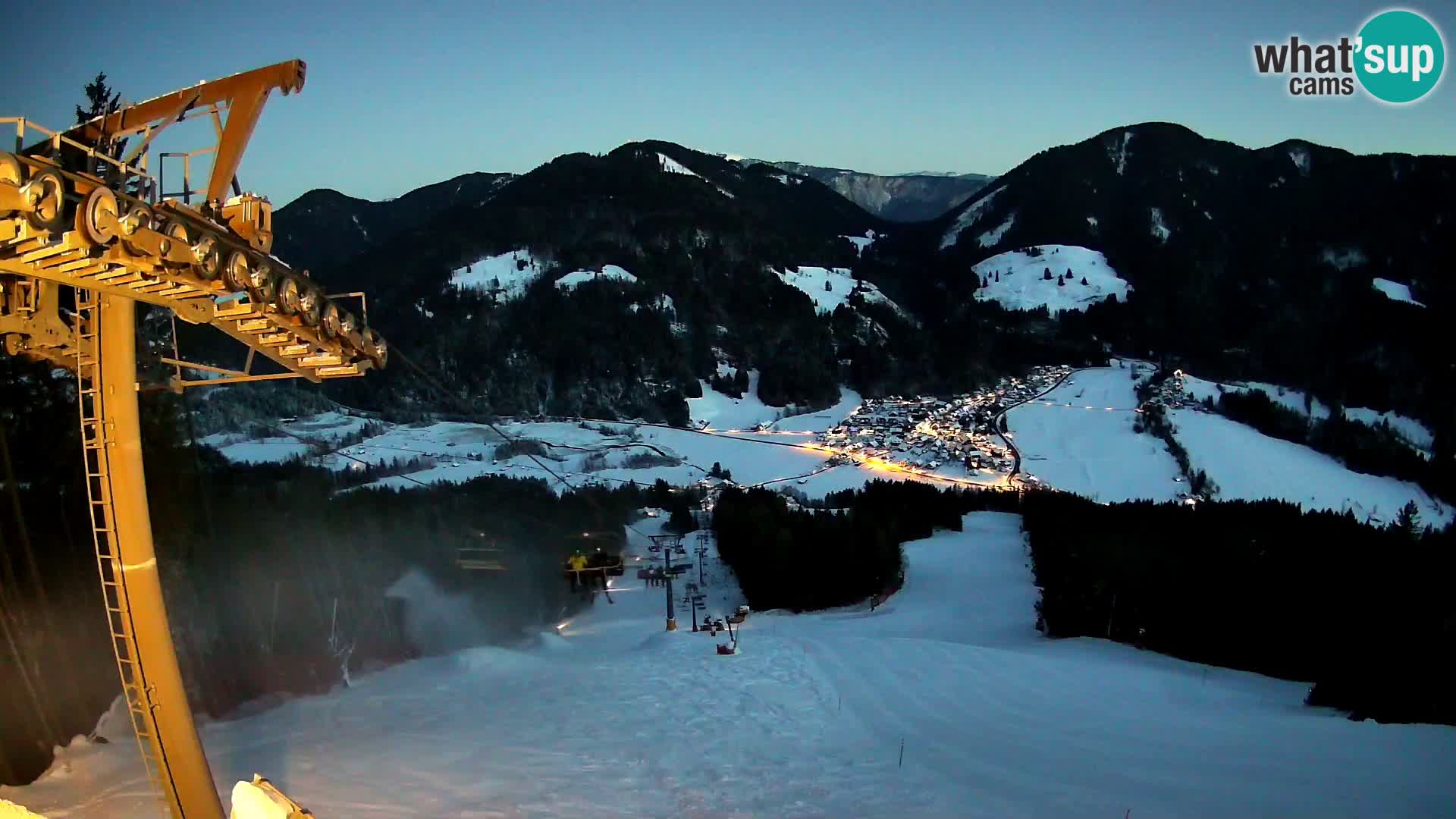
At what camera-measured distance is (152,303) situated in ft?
17.2

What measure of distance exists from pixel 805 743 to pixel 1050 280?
157063 millimetres

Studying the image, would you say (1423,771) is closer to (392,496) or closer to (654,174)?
(392,496)

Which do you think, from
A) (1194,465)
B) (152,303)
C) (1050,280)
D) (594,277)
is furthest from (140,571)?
(1050,280)

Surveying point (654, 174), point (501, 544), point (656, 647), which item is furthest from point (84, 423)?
point (654, 174)

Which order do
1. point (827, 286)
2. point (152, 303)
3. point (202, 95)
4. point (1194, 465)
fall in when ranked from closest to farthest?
point (152, 303) → point (202, 95) → point (1194, 465) → point (827, 286)

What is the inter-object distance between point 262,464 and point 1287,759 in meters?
29.9

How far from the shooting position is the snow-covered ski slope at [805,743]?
9.22m

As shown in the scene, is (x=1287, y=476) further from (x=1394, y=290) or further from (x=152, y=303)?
(x=1394, y=290)

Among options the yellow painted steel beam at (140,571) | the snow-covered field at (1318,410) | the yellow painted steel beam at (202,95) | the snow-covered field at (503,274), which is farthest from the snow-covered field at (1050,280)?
the yellow painted steel beam at (140,571)

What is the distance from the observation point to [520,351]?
102250 millimetres

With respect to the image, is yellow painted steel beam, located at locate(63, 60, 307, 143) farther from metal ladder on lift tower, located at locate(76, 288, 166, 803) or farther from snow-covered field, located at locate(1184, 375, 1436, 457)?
snow-covered field, located at locate(1184, 375, 1436, 457)

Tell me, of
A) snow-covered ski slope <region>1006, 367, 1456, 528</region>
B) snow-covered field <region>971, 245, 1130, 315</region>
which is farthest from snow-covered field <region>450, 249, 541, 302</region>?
snow-covered field <region>971, 245, 1130, 315</region>

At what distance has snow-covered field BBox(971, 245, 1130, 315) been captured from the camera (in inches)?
Answer: 5765

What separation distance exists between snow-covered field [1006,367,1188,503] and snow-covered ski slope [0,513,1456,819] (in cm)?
4679
